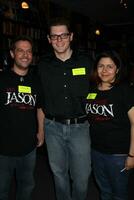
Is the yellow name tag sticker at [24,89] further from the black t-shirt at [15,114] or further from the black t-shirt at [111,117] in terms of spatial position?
the black t-shirt at [111,117]

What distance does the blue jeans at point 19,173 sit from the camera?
231 cm

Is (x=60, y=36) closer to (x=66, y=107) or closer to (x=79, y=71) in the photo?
(x=79, y=71)

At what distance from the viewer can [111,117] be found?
7.13 feet

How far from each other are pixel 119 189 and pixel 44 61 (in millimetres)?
1201

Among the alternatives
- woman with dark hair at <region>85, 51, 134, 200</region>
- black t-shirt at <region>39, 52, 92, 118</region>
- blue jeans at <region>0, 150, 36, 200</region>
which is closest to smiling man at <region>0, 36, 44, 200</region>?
blue jeans at <region>0, 150, 36, 200</region>

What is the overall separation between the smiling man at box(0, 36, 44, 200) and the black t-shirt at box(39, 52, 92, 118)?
0.12m

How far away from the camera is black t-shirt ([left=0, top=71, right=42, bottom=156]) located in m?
2.28

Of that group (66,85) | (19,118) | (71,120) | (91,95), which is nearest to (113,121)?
(91,95)

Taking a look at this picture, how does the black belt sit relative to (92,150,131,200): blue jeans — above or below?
above

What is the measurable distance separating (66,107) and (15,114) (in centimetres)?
43

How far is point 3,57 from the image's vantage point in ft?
16.9

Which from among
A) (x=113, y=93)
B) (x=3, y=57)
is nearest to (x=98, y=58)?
(x=113, y=93)

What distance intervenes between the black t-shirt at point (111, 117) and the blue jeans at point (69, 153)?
0.19 m

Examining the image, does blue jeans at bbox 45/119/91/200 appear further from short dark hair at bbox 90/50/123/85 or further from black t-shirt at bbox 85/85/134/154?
short dark hair at bbox 90/50/123/85
